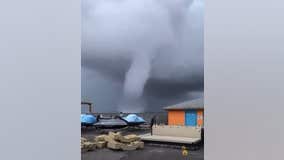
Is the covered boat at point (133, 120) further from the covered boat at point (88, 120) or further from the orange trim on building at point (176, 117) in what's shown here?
the orange trim on building at point (176, 117)

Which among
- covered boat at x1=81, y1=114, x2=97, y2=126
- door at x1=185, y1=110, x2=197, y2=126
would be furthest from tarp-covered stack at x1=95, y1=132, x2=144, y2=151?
covered boat at x1=81, y1=114, x2=97, y2=126

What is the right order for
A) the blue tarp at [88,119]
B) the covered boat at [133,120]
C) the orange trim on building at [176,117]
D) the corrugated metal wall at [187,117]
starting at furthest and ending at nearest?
the covered boat at [133,120] → the blue tarp at [88,119] → the orange trim on building at [176,117] → the corrugated metal wall at [187,117]

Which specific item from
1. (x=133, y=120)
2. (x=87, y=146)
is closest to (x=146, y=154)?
(x=87, y=146)

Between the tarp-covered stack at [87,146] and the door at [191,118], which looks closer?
the tarp-covered stack at [87,146]

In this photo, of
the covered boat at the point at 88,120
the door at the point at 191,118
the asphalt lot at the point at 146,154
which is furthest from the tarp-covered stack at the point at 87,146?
the door at the point at 191,118

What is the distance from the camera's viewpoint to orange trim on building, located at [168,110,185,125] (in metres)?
8.36

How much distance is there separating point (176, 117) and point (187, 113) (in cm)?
45

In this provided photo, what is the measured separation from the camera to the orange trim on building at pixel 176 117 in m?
8.36

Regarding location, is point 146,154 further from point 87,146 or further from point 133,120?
point 133,120

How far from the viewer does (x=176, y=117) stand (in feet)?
28.0
